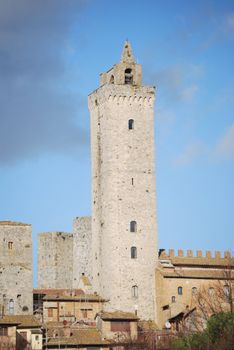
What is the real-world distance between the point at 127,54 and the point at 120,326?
Result: 73.9ft

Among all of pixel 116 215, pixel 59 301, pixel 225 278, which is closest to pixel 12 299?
pixel 59 301

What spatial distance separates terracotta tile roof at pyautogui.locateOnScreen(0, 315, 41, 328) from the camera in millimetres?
74488

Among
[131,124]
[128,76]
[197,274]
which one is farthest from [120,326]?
[128,76]

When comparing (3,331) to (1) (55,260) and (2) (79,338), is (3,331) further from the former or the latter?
(1) (55,260)

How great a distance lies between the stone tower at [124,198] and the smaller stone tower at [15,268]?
559 cm

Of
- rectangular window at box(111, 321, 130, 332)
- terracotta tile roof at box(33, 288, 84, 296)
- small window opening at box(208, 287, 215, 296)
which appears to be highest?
terracotta tile roof at box(33, 288, 84, 296)

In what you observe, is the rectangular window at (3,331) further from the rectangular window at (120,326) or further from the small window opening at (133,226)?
the small window opening at (133,226)

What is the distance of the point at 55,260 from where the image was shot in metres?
90.1

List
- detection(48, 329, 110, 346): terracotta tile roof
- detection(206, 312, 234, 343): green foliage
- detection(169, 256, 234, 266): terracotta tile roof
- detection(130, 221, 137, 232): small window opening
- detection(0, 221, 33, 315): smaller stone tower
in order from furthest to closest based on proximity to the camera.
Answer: detection(169, 256, 234, 266): terracotta tile roof, detection(130, 221, 137, 232): small window opening, detection(0, 221, 33, 315): smaller stone tower, detection(48, 329, 110, 346): terracotta tile roof, detection(206, 312, 234, 343): green foliage

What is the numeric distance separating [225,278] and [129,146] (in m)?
12.1

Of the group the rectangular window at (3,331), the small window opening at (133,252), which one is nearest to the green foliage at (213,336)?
the rectangular window at (3,331)

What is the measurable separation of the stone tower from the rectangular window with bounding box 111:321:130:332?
3184mm

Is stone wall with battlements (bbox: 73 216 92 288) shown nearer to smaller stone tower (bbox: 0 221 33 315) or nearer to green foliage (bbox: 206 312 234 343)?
smaller stone tower (bbox: 0 221 33 315)

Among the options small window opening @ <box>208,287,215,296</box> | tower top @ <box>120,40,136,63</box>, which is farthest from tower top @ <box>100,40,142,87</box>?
small window opening @ <box>208,287,215,296</box>
